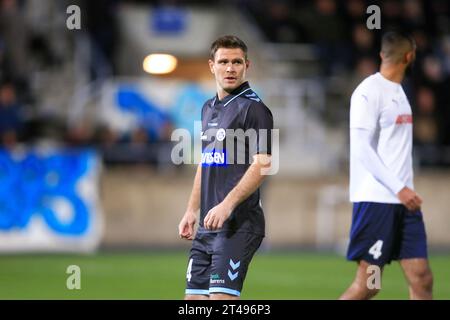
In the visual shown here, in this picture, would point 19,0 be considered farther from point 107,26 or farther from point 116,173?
point 116,173

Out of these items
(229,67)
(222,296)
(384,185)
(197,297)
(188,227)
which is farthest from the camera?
(384,185)

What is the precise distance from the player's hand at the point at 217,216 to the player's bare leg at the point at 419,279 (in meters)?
1.79

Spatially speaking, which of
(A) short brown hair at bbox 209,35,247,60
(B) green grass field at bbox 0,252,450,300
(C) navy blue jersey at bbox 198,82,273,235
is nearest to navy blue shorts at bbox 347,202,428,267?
(C) navy blue jersey at bbox 198,82,273,235

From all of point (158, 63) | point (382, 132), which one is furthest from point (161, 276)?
point (158, 63)

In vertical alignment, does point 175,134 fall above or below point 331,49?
below

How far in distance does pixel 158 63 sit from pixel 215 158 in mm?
16759

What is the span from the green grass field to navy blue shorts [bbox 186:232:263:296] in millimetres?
3590

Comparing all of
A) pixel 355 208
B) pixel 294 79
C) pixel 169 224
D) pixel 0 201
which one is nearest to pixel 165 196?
pixel 169 224

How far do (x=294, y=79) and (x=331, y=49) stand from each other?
117 centimetres

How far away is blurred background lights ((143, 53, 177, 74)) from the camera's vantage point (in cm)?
2305

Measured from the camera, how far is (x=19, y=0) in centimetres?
2166

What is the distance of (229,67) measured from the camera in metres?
7.14

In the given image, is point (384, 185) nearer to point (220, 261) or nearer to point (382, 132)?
point (382, 132)

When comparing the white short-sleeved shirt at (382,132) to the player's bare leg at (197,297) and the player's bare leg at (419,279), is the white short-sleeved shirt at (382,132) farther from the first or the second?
the player's bare leg at (197,297)
